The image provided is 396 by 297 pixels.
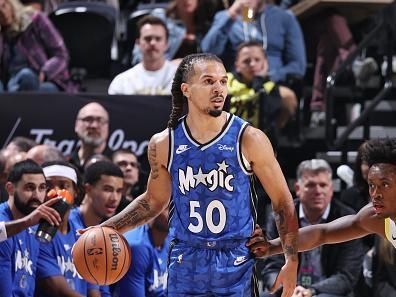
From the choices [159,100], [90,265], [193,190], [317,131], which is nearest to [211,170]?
[193,190]

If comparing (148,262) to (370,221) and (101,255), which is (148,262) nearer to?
(101,255)

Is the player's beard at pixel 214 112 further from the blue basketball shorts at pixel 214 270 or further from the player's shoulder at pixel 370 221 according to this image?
the player's shoulder at pixel 370 221

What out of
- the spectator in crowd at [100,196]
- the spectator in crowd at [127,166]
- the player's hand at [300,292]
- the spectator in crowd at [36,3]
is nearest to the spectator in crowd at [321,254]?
the player's hand at [300,292]

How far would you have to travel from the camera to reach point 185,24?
37.3 ft

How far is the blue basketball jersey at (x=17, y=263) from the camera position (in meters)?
7.40

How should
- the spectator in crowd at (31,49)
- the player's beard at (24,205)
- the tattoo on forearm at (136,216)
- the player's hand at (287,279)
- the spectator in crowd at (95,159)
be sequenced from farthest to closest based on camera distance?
the spectator in crowd at (31,49) < the spectator in crowd at (95,159) < the player's beard at (24,205) < the tattoo on forearm at (136,216) < the player's hand at (287,279)

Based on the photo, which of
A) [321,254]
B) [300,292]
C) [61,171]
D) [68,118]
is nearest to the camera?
[300,292]

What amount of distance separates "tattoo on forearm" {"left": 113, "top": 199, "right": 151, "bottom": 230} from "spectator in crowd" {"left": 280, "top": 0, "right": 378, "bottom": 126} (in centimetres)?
498

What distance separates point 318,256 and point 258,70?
2116 millimetres

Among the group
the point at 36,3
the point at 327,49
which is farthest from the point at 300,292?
the point at 36,3

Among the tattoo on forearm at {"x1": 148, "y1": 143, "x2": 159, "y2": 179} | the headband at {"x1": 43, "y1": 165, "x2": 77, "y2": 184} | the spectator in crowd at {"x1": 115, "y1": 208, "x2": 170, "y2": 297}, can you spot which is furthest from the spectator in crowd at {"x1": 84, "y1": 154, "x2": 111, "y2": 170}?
the tattoo on forearm at {"x1": 148, "y1": 143, "x2": 159, "y2": 179}

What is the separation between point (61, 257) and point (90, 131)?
176 centimetres

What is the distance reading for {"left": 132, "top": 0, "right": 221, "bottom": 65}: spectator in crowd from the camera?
36.6 feet

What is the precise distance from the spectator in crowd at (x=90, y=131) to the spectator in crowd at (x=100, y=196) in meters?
1.14
